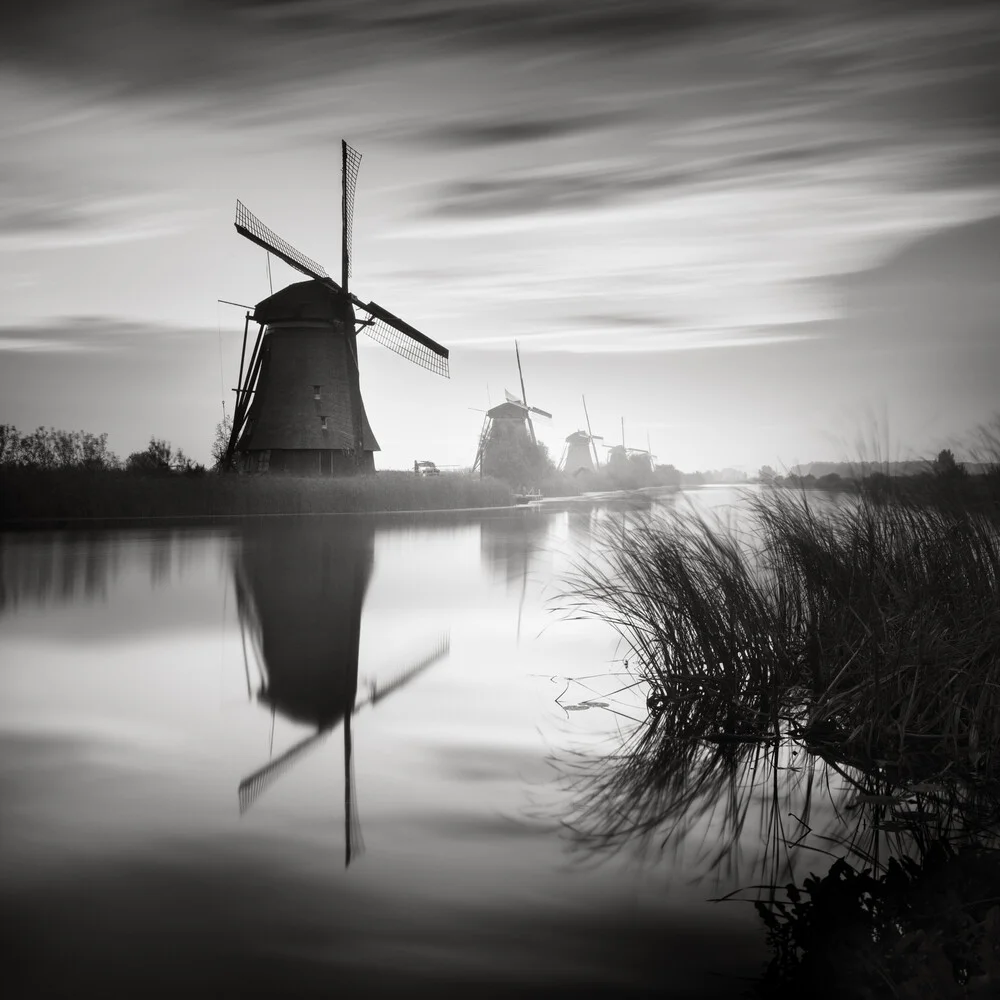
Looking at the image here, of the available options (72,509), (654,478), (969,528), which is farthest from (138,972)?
(654,478)

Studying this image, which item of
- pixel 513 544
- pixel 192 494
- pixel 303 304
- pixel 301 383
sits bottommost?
pixel 513 544

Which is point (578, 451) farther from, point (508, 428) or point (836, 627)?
point (836, 627)

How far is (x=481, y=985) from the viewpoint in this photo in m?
2.60

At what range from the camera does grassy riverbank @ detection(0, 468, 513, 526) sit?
27.9 metres

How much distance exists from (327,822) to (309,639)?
5.13 metres

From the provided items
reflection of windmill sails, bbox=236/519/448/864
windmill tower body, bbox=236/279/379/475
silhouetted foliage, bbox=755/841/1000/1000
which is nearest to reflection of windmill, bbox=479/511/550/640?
reflection of windmill sails, bbox=236/519/448/864

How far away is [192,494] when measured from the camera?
30078 millimetres

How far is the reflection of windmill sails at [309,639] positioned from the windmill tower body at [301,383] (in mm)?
13143

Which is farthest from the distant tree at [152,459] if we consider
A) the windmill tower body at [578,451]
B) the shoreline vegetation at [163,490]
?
the windmill tower body at [578,451]

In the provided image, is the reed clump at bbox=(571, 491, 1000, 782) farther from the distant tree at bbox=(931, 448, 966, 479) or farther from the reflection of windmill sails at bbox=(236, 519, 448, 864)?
the reflection of windmill sails at bbox=(236, 519, 448, 864)

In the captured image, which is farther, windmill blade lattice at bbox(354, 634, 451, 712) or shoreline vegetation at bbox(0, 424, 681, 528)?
shoreline vegetation at bbox(0, 424, 681, 528)

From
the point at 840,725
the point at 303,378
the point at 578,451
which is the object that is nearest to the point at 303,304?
the point at 303,378

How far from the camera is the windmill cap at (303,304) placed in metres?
31.3

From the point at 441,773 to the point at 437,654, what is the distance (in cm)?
356
